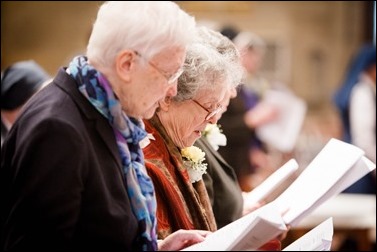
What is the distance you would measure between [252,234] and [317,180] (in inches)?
18.0

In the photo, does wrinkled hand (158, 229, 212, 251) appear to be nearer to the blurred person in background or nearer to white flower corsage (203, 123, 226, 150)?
the blurred person in background

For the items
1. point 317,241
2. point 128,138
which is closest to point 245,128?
point 317,241

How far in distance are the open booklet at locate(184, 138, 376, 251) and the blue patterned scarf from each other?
142 mm

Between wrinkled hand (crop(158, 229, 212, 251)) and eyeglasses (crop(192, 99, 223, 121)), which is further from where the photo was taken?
eyeglasses (crop(192, 99, 223, 121))

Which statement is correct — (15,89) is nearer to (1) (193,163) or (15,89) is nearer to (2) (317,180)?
(1) (193,163)

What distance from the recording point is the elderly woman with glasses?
288cm

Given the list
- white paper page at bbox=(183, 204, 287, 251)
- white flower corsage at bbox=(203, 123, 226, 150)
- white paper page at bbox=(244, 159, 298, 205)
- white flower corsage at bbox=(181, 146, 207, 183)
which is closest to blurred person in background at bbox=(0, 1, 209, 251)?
white paper page at bbox=(183, 204, 287, 251)

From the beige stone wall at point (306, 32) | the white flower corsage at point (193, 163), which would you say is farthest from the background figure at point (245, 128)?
the beige stone wall at point (306, 32)

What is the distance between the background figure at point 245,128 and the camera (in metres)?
6.65

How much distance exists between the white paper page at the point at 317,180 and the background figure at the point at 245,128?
3582mm

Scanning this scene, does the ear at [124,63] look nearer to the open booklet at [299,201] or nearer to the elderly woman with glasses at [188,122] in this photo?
the open booklet at [299,201]

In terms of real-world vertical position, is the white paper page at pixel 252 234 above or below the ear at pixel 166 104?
below

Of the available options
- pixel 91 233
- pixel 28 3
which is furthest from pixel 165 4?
pixel 28 3

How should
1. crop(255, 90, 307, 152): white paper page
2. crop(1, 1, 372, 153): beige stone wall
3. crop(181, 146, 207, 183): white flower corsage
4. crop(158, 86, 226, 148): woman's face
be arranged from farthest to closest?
crop(1, 1, 372, 153): beige stone wall, crop(255, 90, 307, 152): white paper page, crop(181, 146, 207, 183): white flower corsage, crop(158, 86, 226, 148): woman's face
